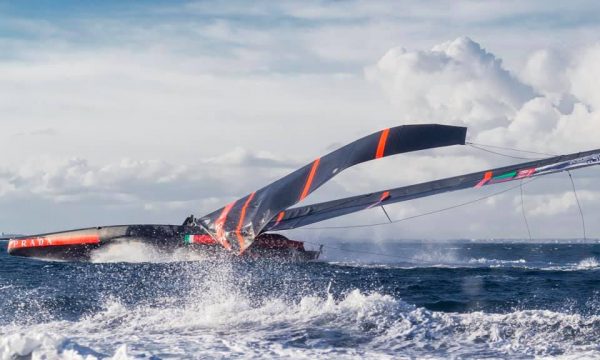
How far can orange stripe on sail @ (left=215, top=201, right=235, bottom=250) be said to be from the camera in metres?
11.7

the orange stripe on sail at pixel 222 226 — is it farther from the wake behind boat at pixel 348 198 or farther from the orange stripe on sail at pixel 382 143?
the orange stripe on sail at pixel 382 143

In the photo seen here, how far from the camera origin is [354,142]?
11.8 metres

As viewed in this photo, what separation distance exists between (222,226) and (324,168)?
2.09m

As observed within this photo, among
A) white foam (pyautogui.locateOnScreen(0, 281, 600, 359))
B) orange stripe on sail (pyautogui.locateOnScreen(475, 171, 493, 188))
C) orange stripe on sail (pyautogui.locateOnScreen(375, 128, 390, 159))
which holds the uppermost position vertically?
orange stripe on sail (pyautogui.locateOnScreen(375, 128, 390, 159))

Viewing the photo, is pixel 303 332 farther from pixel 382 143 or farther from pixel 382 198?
pixel 382 143

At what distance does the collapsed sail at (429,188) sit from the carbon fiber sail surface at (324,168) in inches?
16.5

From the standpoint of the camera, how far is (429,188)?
12.5 m

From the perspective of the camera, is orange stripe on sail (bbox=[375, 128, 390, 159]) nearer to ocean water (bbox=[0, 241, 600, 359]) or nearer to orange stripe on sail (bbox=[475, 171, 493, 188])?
orange stripe on sail (bbox=[475, 171, 493, 188])

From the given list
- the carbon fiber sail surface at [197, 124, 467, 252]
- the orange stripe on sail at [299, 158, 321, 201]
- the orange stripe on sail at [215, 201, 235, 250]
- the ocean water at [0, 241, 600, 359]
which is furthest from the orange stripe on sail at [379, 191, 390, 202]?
the orange stripe on sail at [215, 201, 235, 250]

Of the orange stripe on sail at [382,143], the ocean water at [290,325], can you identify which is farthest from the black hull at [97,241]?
the orange stripe on sail at [382,143]

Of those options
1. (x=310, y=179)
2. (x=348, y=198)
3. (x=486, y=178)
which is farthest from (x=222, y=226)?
(x=486, y=178)

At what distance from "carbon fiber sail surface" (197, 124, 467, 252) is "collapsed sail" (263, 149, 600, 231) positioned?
0.42 meters

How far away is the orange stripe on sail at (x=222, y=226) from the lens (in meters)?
11.7

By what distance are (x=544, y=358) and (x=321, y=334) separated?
11.6 ft
